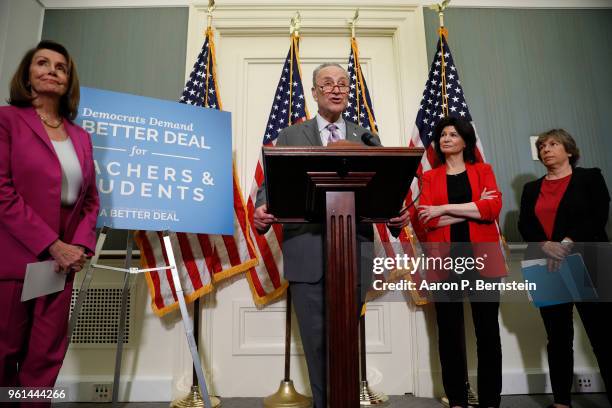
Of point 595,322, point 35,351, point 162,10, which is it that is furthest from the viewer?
point 162,10

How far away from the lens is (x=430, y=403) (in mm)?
2320

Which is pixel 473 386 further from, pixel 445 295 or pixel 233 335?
pixel 233 335

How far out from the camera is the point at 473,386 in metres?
2.45

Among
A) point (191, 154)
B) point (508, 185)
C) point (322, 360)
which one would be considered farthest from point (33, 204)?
point (508, 185)

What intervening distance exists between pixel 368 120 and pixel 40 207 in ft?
6.21

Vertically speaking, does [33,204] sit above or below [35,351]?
above

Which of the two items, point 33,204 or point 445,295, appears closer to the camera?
point 33,204

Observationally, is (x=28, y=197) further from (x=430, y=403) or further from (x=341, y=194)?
(x=430, y=403)

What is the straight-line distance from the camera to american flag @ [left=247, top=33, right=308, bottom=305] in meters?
2.44

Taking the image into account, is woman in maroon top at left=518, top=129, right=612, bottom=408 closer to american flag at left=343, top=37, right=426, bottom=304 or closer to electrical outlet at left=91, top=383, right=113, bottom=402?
american flag at left=343, top=37, right=426, bottom=304

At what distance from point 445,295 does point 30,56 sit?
2.26m

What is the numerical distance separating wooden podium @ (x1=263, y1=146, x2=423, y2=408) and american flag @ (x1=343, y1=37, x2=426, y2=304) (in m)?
1.27

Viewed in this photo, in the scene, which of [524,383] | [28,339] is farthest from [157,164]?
[524,383]

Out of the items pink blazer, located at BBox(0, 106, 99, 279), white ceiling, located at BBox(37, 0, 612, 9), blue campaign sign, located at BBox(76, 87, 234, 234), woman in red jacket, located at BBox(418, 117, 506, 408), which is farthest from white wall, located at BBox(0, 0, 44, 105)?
woman in red jacket, located at BBox(418, 117, 506, 408)
